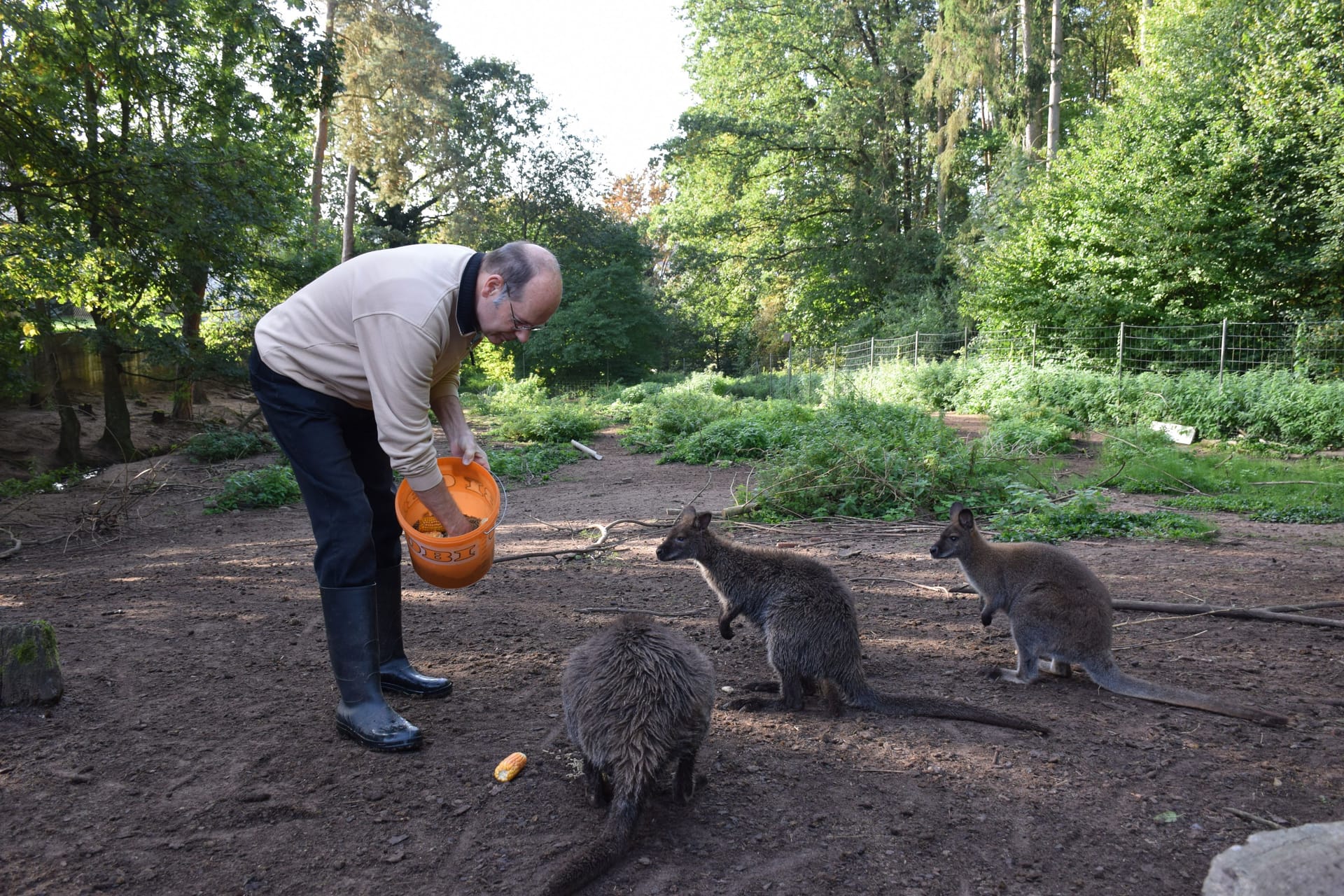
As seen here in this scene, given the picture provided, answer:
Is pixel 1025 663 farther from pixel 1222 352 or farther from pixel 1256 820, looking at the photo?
pixel 1222 352

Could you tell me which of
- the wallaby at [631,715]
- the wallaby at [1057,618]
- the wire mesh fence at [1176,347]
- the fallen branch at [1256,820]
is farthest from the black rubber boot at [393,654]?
the wire mesh fence at [1176,347]

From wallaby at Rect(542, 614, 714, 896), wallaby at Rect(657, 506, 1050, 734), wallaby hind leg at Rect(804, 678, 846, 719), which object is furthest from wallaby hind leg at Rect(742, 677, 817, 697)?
wallaby at Rect(542, 614, 714, 896)

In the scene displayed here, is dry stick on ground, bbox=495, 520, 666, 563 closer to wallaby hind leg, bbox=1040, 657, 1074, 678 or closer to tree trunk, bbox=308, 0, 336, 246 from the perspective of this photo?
wallaby hind leg, bbox=1040, 657, 1074, 678

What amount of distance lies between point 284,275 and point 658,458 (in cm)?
761

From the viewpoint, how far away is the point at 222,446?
14.6 metres

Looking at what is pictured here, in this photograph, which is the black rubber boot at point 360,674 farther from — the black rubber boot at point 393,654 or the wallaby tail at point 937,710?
the wallaby tail at point 937,710

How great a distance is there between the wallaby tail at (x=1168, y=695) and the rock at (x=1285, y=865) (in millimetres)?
1747

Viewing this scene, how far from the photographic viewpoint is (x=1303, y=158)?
1828 cm

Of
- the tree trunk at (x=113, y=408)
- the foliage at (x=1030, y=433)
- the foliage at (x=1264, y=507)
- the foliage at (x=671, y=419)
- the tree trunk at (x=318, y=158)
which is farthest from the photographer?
the tree trunk at (x=318, y=158)

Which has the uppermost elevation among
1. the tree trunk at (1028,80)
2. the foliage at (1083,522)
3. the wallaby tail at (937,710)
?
the tree trunk at (1028,80)

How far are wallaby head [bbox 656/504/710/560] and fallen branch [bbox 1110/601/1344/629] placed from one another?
2557 mm

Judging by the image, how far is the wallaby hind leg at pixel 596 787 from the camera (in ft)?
10.0

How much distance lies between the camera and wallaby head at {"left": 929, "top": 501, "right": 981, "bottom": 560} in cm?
505

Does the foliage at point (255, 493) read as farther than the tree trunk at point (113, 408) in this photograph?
No
